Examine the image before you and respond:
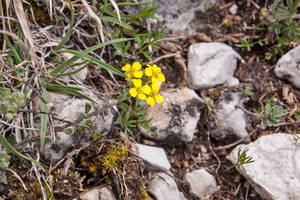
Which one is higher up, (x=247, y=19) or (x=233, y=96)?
(x=247, y=19)

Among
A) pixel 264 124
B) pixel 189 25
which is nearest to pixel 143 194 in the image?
pixel 264 124

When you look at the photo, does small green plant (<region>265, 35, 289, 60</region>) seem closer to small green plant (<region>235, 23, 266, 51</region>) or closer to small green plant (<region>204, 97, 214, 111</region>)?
small green plant (<region>235, 23, 266, 51</region>)

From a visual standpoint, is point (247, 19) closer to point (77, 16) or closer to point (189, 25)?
point (189, 25)

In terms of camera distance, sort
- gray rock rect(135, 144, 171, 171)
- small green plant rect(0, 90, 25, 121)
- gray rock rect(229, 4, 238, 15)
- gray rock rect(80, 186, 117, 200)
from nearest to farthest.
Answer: small green plant rect(0, 90, 25, 121) → gray rock rect(80, 186, 117, 200) → gray rock rect(135, 144, 171, 171) → gray rock rect(229, 4, 238, 15)

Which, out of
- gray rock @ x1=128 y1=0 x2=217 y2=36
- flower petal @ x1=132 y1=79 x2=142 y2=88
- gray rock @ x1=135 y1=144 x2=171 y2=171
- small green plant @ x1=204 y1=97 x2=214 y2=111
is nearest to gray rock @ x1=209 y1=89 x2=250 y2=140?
small green plant @ x1=204 y1=97 x2=214 y2=111

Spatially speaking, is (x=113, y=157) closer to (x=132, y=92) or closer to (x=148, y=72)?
(x=132, y=92)

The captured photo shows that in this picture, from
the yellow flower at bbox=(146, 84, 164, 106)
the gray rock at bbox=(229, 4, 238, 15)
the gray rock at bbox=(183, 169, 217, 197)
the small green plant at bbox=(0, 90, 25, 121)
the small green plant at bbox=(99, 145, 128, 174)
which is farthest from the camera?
the gray rock at bbox=(229, 4, 238, 15)

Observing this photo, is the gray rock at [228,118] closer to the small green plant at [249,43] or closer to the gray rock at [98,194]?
the small green plant at [249,43]

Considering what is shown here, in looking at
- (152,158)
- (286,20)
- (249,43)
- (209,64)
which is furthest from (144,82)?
(286,20)
